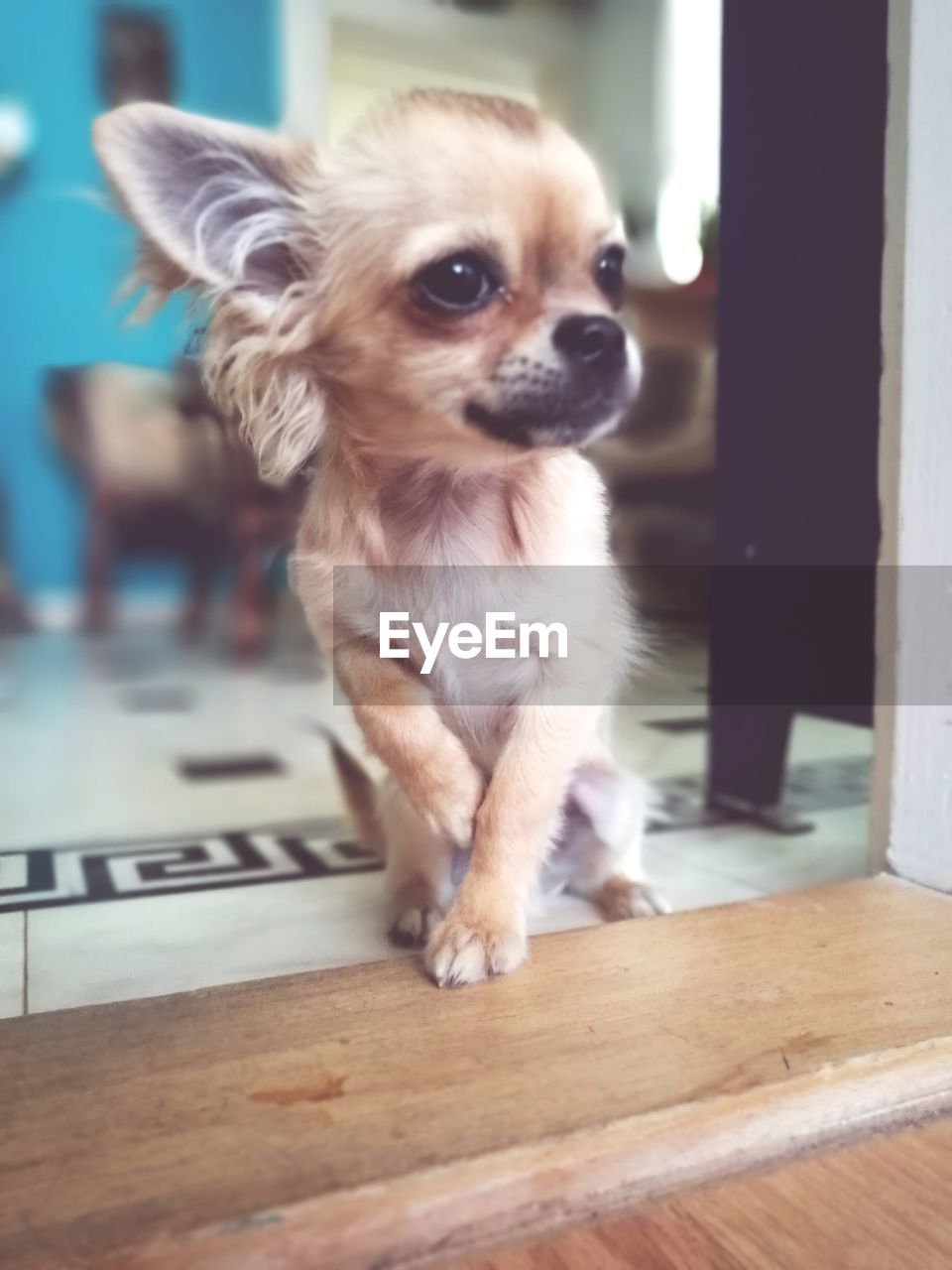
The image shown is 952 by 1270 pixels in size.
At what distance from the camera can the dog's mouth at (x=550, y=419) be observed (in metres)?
0.70

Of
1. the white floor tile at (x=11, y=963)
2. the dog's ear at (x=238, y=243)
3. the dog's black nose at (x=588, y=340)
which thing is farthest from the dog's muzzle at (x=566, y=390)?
the white floor tile at (x=11, y=963)

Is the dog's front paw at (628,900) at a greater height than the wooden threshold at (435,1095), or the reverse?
the wooden threshold at (435,1095)

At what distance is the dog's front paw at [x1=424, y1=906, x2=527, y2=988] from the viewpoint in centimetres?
75

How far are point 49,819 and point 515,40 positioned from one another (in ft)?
3.43

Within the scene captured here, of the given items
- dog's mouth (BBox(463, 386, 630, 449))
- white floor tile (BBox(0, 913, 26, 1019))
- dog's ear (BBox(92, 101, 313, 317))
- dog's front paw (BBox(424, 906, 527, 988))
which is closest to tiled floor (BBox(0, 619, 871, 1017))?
white floor tile (BBox(0, 913, 26, 1019))

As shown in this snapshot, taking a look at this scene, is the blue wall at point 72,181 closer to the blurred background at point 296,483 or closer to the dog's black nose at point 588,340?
the blurred background at point 296,483

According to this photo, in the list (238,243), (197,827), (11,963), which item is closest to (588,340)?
(238,243)

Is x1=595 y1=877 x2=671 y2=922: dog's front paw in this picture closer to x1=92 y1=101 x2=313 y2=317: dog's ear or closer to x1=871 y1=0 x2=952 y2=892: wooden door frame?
x1=871 y1=0 x2=952 y2=892: wooden door frame

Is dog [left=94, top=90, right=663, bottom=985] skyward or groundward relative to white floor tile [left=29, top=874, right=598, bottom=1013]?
skyward

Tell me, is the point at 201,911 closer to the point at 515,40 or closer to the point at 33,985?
the point at 33,985

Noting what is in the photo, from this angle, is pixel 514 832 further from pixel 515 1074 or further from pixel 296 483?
pixel 296 483

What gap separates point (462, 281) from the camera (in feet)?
2.29

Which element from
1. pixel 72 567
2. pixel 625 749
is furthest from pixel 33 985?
pixel 625 749

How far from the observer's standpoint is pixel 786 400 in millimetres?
1210
